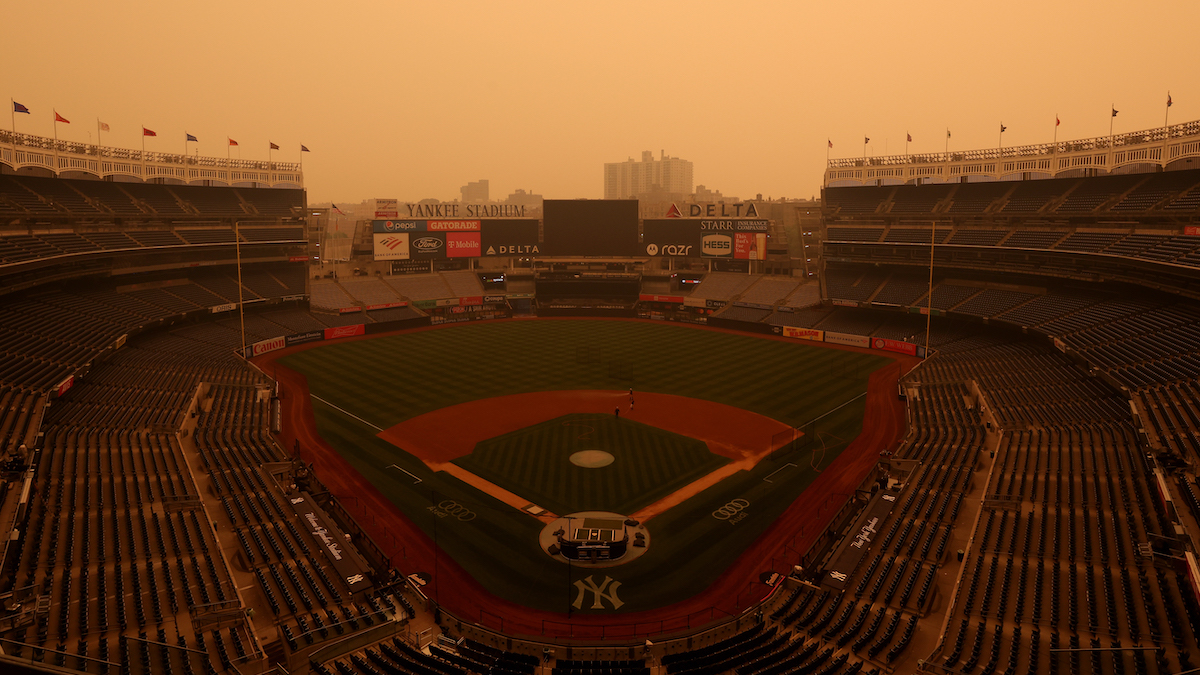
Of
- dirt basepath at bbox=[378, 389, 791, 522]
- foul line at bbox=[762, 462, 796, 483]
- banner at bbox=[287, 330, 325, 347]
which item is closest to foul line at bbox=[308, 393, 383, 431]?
dirt basepath at bbox=[378, 389, 791, 522]

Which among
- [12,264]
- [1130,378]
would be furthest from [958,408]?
[12,264]

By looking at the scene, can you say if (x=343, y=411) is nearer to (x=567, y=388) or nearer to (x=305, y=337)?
(x=567, y=388)

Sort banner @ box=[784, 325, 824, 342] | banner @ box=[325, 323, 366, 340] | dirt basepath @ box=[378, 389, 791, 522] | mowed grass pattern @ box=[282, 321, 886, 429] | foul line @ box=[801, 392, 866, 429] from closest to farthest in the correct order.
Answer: dirt basepath @ box=[378, 389, 791, 522]
foul line @ box=[801, 392, 866, 429]
mowed grass pattern @ box=[282, 321, 886, 429]
banner @ box=[784, 325, 824, 342]
banner @ box=[325, 323, 366, 340]

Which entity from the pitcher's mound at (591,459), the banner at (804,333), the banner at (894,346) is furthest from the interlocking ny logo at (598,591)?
the banner at (804,333)

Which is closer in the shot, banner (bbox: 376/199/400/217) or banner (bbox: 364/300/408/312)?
banner (bbox: 364/300/408/312)

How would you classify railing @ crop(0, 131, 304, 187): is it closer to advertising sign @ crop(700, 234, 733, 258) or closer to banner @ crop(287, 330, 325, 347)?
banner @ crop(287, 330, 325, 347)

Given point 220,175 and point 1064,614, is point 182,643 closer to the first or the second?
point 1064,614

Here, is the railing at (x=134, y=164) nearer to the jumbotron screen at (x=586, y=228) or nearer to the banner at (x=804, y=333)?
the jumbotron screen at (x=586, y=228)
